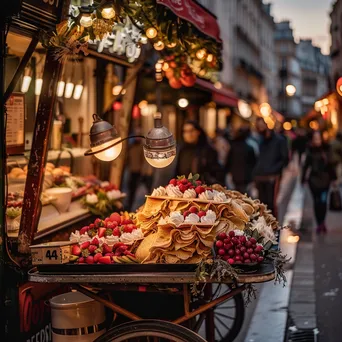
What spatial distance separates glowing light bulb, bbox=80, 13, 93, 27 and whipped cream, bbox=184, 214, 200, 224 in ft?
4.88

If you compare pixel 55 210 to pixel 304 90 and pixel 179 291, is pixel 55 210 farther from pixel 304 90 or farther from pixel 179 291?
pixel 304 90

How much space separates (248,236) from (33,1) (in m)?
2.14

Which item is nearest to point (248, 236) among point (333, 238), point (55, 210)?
point (55, 210)

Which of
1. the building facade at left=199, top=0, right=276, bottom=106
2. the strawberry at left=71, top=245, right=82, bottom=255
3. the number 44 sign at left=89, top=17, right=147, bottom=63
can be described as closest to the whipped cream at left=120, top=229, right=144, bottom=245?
the strawberry at left=71, top=245, right=82, bottom=255

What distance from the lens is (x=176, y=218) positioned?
493 cm

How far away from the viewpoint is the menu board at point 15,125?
6.65m

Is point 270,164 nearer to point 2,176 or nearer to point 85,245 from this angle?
point 85,245

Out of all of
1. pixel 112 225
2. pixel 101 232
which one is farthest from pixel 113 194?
pixel 101 232

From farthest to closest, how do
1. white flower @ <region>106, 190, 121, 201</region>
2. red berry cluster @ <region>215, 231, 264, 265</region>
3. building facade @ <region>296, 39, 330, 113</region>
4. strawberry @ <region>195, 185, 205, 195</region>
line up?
building facade @ <region>296, 39, 330, 113</region>, white flower @ <region>106, 190, 121, 201</region>, strawberry @ <region>195, 185, 205, 195</region>, red berry cluster @ <region>215, 231, 264, 265</region>

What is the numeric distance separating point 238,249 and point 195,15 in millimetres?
2714

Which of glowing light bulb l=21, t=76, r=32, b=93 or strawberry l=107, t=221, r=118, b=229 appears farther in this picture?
glowing light bulb l=21, t=76, r=32, b=93

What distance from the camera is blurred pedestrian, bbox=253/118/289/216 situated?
12.6 meters

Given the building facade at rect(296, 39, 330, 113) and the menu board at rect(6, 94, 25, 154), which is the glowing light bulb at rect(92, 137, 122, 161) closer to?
the menu board at rect(6, 94, 25, 154)

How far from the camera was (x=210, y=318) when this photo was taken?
5570mm
